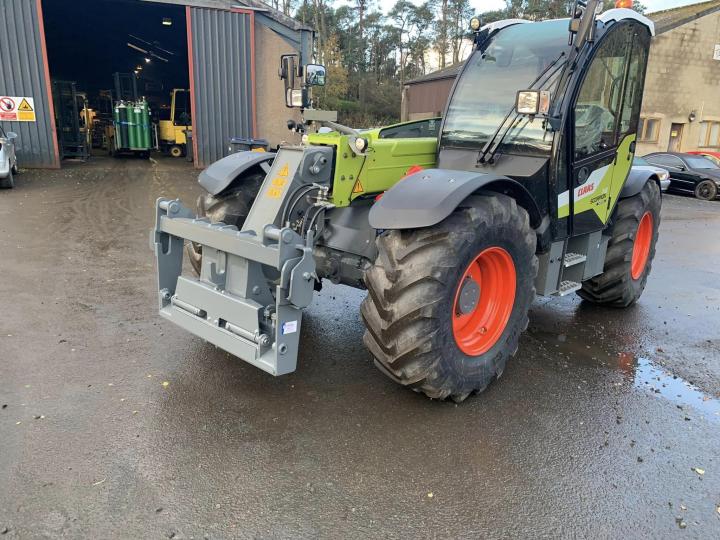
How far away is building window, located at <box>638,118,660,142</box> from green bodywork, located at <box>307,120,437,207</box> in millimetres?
21888

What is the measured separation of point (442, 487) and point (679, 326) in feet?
11.9

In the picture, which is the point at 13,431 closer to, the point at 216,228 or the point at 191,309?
the point at 191,309

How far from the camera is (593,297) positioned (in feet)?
18.2

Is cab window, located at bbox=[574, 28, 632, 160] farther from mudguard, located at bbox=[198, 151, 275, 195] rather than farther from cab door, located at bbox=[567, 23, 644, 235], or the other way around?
mudguard, located at bbox=[198, 151, 275, 195]

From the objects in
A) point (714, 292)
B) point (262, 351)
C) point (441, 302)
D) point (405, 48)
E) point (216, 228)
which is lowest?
point (714, 292)

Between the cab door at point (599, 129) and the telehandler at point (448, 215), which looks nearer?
the telehandler at point (448, 215)

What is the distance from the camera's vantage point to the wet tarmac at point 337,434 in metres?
2.51

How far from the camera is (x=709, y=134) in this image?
24.4 metres

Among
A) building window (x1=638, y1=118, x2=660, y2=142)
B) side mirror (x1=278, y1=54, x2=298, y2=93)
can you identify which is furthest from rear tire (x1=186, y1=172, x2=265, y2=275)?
building window (x1=638, y1=118, x2=660, y2=142)

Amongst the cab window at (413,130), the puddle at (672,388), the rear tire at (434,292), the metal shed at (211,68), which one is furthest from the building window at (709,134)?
the rear tire at (434,292)

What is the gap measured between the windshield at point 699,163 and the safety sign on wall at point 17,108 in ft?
59.9

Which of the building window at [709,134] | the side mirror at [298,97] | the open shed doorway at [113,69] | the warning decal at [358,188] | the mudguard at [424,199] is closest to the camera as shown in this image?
the mudguard at [424,199]

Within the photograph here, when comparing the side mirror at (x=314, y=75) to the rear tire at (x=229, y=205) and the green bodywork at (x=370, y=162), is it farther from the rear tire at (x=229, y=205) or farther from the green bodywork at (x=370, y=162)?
the rear tire at (x=229, y=205)

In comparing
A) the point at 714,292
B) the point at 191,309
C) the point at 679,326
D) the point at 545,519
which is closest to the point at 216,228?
the point at 191,309
